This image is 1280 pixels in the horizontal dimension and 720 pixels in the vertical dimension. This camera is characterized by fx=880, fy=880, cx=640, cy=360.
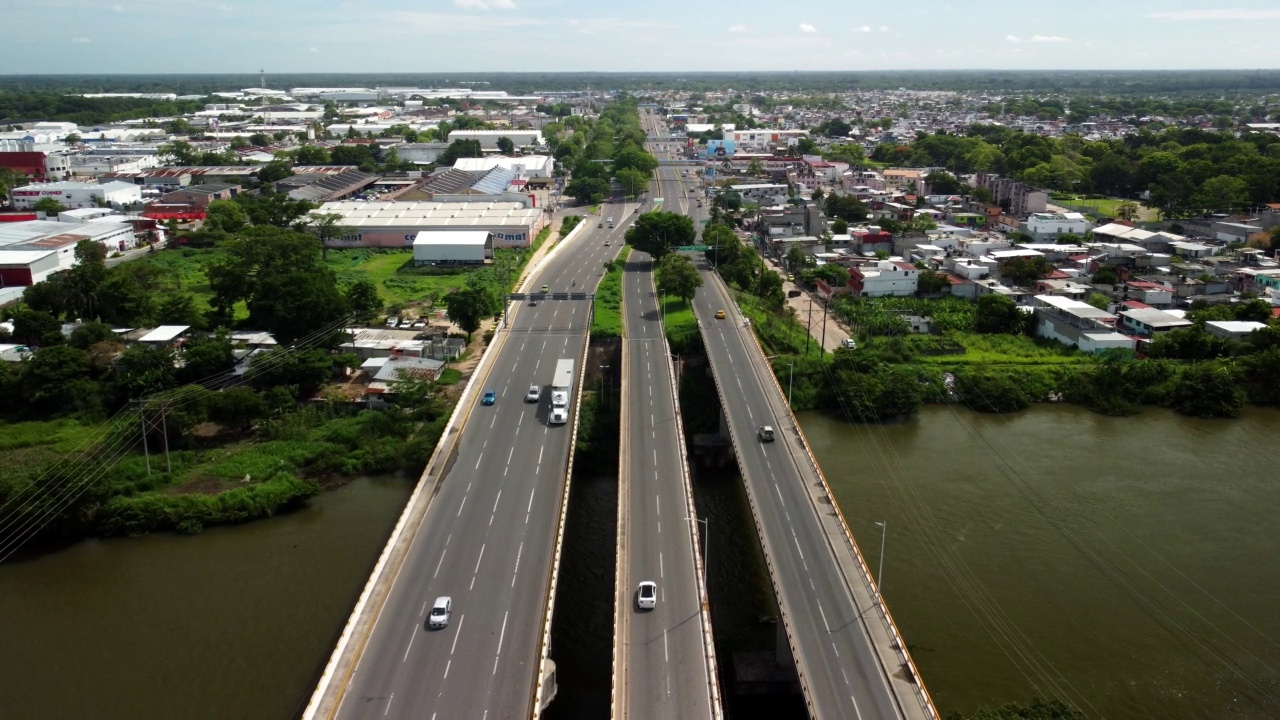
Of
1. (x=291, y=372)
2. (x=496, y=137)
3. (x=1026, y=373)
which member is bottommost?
(x=1026, y=373)

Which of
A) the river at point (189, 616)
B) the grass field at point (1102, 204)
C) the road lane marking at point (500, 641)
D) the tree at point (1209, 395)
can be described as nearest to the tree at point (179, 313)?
the river at point (189, 616)

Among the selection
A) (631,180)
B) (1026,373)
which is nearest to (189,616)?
(1026,373)

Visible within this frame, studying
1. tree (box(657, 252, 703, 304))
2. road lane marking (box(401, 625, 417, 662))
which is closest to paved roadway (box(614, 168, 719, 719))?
road lane marking (box(401, 625, 417, 662))

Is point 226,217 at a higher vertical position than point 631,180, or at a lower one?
lower

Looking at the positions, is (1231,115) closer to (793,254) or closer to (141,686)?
(793,254)

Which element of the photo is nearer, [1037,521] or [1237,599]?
[1237,599]

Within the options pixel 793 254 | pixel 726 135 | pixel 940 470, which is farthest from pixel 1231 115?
pixel 940 470

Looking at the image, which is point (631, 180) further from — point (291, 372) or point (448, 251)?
point (291, 372)
